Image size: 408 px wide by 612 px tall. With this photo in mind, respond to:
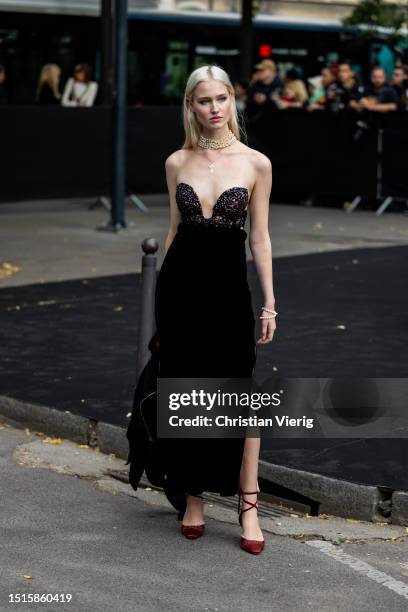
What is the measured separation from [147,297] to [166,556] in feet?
6.80

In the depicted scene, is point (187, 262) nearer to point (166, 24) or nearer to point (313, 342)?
point (313, 342)

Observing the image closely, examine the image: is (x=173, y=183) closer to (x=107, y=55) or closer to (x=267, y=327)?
(x=267, y=327)

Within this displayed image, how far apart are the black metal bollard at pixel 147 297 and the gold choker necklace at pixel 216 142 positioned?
166cm

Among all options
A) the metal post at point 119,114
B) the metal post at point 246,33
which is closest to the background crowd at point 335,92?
the metal post at point 246,33

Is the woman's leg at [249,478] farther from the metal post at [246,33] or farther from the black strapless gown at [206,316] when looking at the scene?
the metal post at [246,33]

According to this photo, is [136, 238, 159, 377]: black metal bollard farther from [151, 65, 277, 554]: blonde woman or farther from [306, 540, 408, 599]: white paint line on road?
[306, 540, 408, 599]: white paint line on road

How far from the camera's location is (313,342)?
980 cm

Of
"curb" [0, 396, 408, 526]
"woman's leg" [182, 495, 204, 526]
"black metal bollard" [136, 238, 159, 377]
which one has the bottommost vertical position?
"curb" [0, 396, 408, 526]

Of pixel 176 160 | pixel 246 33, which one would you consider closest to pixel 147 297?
pixel 176 160

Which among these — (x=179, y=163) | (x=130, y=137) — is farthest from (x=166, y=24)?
(x=179, y=163)

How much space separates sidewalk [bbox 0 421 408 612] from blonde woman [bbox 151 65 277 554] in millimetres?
238

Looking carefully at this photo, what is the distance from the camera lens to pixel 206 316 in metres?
5.63

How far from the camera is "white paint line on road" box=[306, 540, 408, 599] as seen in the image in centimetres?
522

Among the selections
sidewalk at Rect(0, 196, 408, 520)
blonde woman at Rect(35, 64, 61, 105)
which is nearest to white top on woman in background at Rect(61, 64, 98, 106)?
blonde woman at Rect(35, 64, 61, 105)
